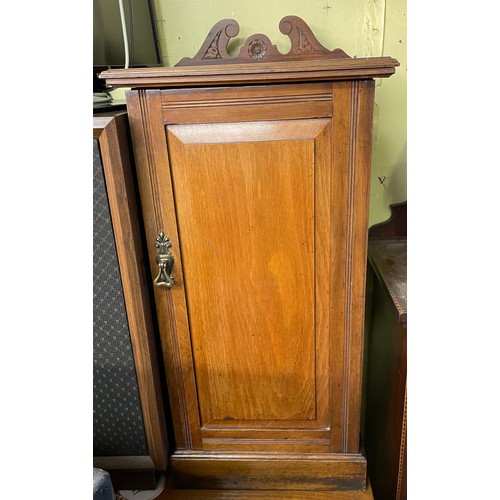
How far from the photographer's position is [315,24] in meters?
1.16

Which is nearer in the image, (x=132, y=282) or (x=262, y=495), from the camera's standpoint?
(x=132, y=282)

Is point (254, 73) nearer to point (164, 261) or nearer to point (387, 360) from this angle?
point (164, 261)

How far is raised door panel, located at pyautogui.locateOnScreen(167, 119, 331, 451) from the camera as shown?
2.69 feet

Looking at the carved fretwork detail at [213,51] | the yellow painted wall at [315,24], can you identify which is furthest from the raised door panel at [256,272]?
the yellow painted wall at [315,24]

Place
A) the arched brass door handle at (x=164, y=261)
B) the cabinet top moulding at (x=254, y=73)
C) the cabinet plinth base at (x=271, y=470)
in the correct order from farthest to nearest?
the cabinet plinth base at (x=271, y=470), the arched brass door handle at (x=164, y=261), the cabinet top moulding at (x=254, y=73)

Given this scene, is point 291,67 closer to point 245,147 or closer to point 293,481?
point 245,147

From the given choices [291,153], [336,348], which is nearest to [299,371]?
[336,348]

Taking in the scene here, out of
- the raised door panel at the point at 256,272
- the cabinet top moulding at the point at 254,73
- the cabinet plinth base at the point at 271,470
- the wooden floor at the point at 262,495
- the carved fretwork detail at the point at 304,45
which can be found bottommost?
the wooden floor at the point at 262,495

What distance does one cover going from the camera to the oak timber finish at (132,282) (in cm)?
79

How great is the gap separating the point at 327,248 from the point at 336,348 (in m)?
0.24

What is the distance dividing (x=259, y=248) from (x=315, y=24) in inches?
27.3

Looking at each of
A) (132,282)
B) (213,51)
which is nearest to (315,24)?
(213,51)

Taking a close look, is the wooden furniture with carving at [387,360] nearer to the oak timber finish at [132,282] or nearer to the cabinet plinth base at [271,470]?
the cabinet plinth base at [271,470]

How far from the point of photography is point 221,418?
1.03m
